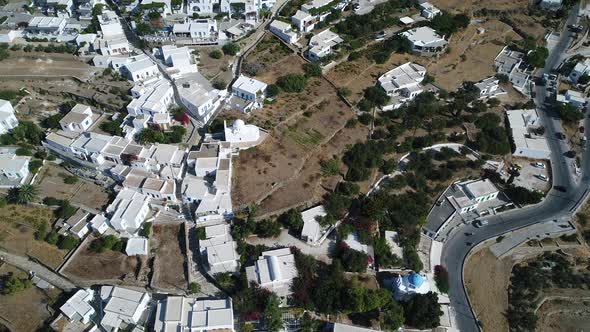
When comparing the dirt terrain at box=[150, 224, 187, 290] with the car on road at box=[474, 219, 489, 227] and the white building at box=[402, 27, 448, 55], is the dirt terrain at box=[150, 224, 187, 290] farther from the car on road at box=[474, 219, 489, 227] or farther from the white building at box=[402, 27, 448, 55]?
the white building at box=[402, 27, 448, 55]

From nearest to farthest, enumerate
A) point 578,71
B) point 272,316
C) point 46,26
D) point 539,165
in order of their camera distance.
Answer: point 272,316, point 539,165, point 46,26, point 578,71

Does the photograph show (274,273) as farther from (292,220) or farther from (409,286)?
(409,286)

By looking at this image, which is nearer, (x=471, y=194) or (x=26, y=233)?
(x=26, y=233)

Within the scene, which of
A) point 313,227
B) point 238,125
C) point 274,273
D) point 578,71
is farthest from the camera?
point 578,71

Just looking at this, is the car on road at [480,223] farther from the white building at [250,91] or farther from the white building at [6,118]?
the white building at [6,118]

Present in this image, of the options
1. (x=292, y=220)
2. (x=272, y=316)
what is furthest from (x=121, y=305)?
(x=292, y=220)

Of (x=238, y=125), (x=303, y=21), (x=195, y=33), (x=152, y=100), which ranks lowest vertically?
(x=152, y=100)

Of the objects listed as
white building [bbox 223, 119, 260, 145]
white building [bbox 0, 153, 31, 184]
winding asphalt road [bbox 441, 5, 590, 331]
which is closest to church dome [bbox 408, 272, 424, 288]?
winding asphalt road [bbox 441, 5, 590, 331]

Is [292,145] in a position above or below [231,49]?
below
